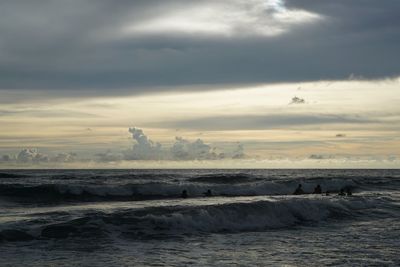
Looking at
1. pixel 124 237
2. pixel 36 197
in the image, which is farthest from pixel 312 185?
pixel 124 237

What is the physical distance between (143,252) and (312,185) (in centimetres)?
5059

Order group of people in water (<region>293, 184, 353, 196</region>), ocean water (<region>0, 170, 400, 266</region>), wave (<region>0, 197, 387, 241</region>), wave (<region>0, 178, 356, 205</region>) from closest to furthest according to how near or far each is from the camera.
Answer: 1. ocean water (<region>0, 170, 400, 266</region>)
2. wave (<region>0, 197, 387, 241</region>)
3. group of people in water (<region>293, 184, 353, 196</region>)
4. wave (<region>0, 178, 356, 205</region>)

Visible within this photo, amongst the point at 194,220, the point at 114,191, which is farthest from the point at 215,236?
the point at 114,191

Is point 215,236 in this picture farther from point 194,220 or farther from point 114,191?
point 114,191

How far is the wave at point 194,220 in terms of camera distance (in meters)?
18.0

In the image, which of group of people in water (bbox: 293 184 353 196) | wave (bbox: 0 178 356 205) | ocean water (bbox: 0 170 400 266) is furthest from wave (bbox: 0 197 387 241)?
wave (bbox: 0 178 356 205)

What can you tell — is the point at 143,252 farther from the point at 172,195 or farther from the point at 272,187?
the point at 272,187

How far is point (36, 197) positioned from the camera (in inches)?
1543

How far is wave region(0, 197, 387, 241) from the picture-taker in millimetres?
18000

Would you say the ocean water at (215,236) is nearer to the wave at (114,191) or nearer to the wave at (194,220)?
the wave at (194,220)

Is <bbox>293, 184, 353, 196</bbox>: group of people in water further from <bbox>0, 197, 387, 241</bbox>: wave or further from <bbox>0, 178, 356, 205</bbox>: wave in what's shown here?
<bbox>0, 197, 387, 241</bbox>: wave

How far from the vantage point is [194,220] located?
68.3ft

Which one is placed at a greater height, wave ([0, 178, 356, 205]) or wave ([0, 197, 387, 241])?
wave ([0, 197, 387, 241])

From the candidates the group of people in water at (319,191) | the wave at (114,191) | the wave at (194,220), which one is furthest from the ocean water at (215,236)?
the wave at (114,191)
